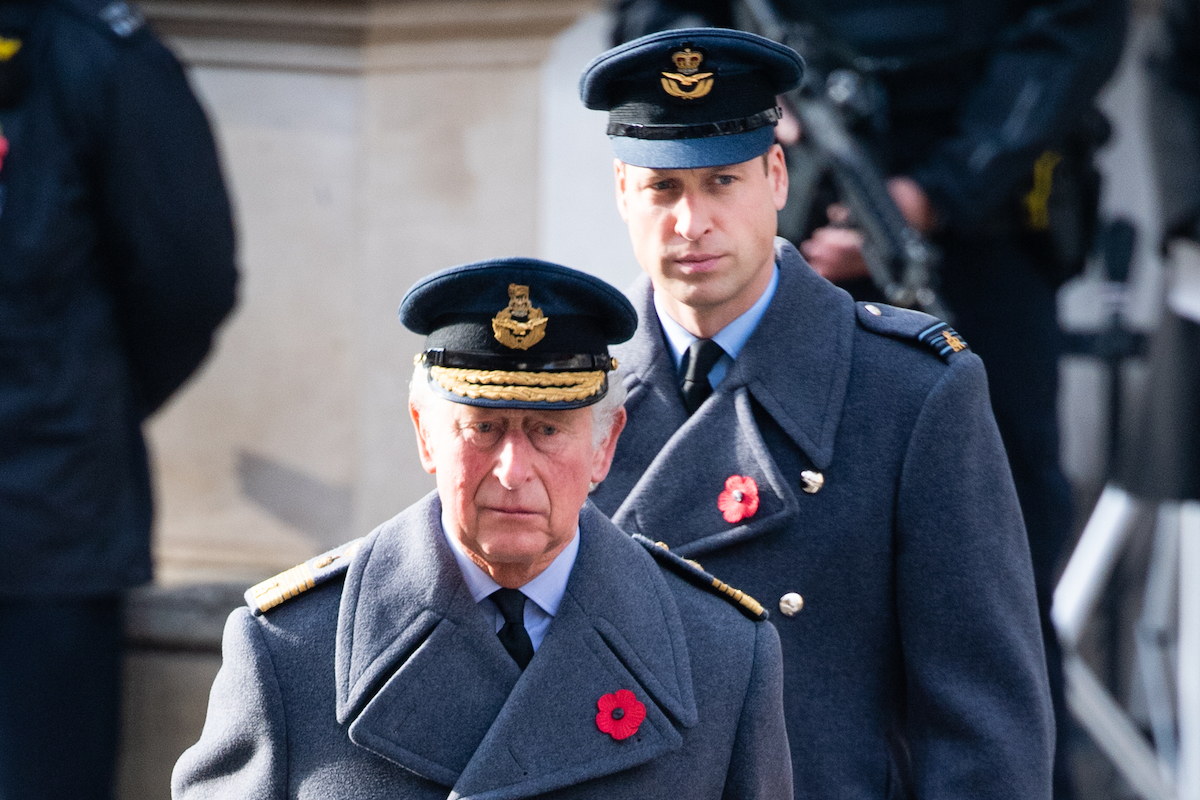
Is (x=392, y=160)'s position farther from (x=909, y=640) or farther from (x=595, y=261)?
(x=909, y=640)

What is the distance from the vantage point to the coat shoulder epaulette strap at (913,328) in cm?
303

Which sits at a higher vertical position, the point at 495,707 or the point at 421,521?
the point at 421,521

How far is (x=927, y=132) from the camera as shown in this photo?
4.73m

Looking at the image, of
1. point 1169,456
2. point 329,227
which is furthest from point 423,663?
point 329,227

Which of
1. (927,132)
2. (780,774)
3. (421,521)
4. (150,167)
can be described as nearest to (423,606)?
(421,521)

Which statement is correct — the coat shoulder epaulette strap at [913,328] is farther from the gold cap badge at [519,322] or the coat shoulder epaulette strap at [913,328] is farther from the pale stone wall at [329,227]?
the pale stone wall at [329,227]

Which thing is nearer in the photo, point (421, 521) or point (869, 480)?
point (421, 521)

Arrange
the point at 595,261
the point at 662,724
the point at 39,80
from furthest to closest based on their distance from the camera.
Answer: the point at 595,261
the point at 39,80
the point at 662,724

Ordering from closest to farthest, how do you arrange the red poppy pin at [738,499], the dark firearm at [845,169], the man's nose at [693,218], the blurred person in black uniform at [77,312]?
the man's nose at [693,218]
the red poppy pin at [738,499]
the dark firearm at [845,169]
the blurred person in black uniform at [77,312]

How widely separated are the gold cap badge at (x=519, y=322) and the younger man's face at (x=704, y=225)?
0.44m

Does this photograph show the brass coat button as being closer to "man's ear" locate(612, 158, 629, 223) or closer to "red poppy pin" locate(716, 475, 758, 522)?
"red poppy pin" locate(716, 475, 758, 522)

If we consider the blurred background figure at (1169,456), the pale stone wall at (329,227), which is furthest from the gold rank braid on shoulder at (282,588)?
the pale stone wall at (329,227)

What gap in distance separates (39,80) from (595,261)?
1825mm

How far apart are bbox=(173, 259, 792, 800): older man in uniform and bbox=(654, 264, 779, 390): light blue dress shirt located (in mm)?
484
